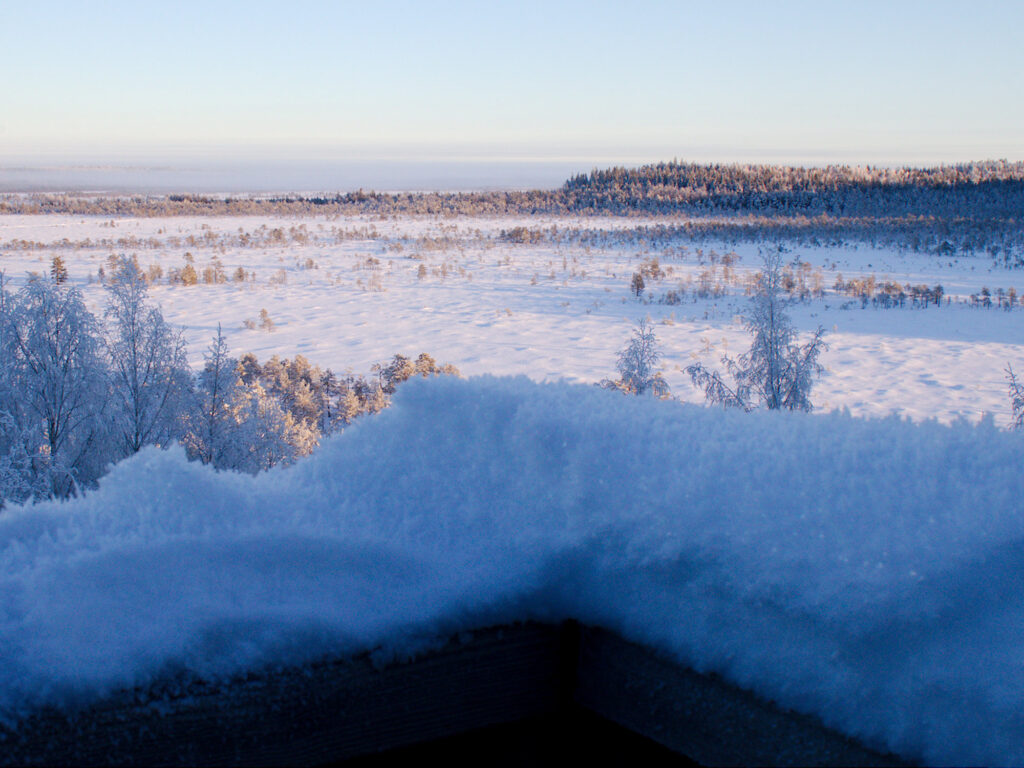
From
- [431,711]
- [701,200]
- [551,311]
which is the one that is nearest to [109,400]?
[431,711]

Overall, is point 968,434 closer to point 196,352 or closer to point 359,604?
point 359,604

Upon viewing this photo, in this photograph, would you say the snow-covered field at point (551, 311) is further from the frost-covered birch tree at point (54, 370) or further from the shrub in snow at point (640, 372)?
the frost-covered birch tree at point (54, 370)

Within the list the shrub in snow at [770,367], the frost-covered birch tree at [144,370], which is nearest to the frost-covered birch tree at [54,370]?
the frost-covered birch tree at [144,370]

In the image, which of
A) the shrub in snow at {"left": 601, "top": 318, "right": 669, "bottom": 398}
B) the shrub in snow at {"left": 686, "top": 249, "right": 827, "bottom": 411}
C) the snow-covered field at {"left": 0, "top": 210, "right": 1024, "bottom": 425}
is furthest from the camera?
the snow-covered field at {"left": 0, "top": 210, "right": 1024, "bottom": 425}

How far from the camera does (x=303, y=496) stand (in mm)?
812

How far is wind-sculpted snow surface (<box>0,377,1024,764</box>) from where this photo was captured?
616mm

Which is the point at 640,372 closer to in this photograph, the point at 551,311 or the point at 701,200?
the point at 551,311

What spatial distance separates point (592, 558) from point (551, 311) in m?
20.7

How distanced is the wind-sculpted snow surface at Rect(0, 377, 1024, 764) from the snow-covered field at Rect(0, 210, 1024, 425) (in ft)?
20.7

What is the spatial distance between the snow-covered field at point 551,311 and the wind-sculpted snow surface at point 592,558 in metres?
6.30

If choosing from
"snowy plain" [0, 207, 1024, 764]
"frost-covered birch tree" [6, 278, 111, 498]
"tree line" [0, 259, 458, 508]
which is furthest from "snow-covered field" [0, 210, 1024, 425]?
"snowy plain" [0, 207, 1024, 764]

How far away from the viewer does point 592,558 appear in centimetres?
75

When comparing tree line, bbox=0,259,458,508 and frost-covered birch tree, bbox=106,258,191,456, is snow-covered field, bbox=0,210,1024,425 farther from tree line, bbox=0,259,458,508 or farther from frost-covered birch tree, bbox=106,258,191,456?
frost-covered birch tree, bbox=106,258,191,456

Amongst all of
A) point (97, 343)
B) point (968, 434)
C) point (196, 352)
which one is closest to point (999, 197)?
point (196, 352)
